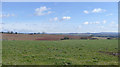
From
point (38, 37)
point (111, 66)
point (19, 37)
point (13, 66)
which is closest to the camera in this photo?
point (13, 66)

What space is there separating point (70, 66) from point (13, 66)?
16.2 feet

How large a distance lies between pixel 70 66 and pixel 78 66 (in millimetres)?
735

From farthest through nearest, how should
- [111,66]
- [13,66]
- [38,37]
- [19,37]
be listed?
[38,37] → [19,37] → [111,66] → [13,66]

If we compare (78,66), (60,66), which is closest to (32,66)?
(60,66)

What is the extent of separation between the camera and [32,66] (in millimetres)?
11219

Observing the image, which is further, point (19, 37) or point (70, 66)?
point (19, 37)

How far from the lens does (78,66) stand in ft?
38.1

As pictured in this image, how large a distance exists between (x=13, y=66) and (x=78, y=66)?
18.6 ft

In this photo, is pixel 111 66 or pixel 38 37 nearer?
pixel 111 66

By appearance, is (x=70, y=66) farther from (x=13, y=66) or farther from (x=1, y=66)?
(x=1, y=66)

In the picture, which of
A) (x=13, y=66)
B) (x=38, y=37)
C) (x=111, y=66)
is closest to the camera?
(x=13, y=66)

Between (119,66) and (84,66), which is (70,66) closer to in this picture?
(84,66)

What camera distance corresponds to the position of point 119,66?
11562mm

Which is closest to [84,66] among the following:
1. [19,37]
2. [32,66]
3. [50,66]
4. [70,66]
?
[70,66]
